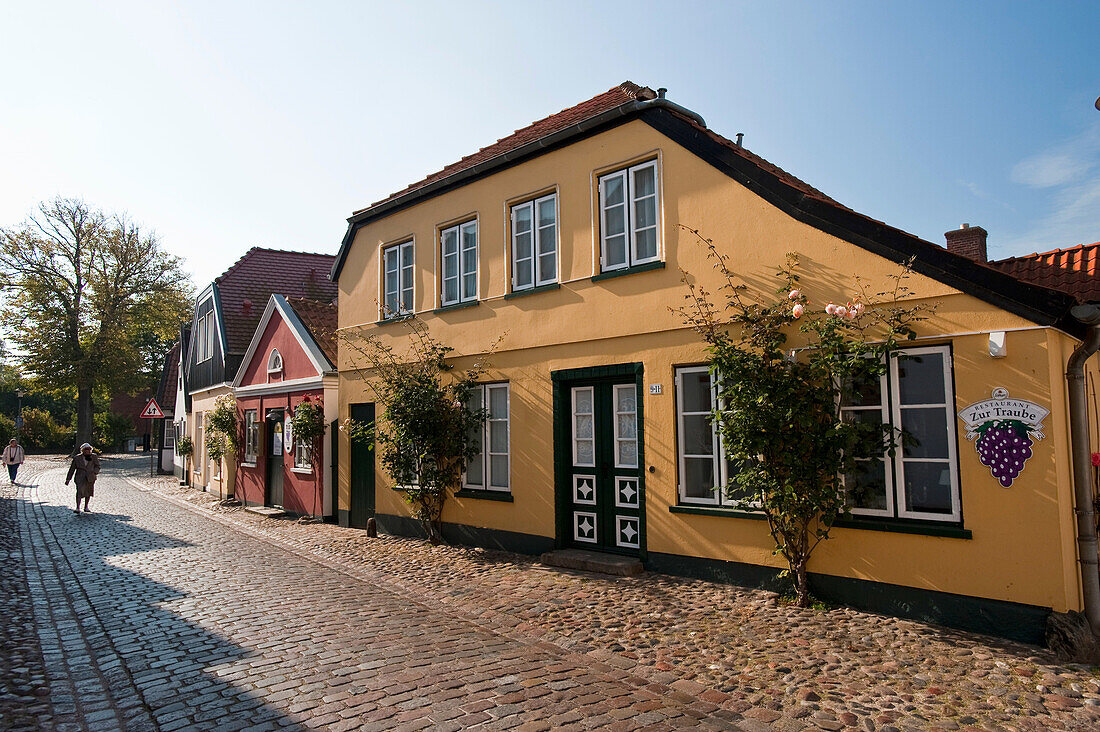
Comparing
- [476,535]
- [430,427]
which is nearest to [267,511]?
[430,427]

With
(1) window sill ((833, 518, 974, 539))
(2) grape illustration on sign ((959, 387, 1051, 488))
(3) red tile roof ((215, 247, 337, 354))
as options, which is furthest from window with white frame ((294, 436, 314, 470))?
(2) grape illustration on sign ((959, 387, 1051, 488))

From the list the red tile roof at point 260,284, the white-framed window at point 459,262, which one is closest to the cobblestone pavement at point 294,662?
the white-framed window at point 459,262

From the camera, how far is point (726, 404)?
7902 mm

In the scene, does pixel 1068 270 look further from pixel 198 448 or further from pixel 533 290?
pixel 198 448

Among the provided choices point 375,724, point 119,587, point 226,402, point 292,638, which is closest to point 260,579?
point 119,587

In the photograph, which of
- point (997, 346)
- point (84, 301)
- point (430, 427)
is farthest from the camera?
point (84, 301)

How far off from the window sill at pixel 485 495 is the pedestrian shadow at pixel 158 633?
156 inches

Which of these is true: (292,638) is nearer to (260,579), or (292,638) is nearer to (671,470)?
(260,579)

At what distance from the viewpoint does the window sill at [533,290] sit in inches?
405

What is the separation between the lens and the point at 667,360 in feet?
28.9

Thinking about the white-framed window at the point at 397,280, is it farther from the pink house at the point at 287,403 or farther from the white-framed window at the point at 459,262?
the pink house at the point at 287,403

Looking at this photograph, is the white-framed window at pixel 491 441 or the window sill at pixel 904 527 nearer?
the window sill at pixel 904 527

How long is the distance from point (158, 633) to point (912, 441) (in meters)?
7.36

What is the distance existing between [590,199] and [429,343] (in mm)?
4152
